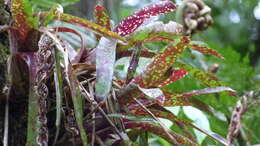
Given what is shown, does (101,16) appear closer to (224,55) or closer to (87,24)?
(87,24)

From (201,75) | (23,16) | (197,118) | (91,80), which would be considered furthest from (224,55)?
(23,16)

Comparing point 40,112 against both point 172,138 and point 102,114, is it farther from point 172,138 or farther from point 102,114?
point 172,138

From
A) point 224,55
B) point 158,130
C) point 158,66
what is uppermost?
point 158,66

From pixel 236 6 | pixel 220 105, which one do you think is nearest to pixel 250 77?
pixel 220 105

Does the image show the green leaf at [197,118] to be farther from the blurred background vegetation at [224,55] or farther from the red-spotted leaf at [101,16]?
the red-spotted leaf at [101,16]

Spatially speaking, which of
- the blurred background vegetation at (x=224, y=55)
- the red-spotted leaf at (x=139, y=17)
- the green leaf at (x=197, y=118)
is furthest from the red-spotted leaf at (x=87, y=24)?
the green leaf at (x=197, y=118)
